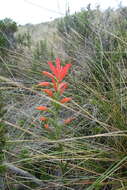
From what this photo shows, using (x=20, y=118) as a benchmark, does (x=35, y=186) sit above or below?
below

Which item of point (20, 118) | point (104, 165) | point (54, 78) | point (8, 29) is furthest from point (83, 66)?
point (8, 29)

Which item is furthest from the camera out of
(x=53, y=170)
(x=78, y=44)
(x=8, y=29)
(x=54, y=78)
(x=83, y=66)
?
(x=8, y=29)

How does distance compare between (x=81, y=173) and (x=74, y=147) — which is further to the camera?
(x=81, y=173)

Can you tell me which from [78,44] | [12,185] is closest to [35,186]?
[12,185]

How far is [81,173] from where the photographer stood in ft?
4.56

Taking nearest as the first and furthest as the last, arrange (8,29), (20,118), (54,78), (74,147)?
1. (74,147)
2. (54,78)
3. (20,118)
4. (8,29)

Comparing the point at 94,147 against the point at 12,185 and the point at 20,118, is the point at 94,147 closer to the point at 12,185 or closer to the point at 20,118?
the point at 12,185

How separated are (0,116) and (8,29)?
3.63 metres

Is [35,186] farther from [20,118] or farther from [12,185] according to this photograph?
[20,118]

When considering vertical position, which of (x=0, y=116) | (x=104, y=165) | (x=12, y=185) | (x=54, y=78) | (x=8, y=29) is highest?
(x=8, y=29)

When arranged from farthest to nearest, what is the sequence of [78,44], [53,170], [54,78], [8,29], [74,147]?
[8,29], [78,44], [53,170], [54,78], [74,147]

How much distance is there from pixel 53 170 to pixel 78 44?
4.59 ft

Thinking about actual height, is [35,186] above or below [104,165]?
below

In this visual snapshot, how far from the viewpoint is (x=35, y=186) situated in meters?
1.40
